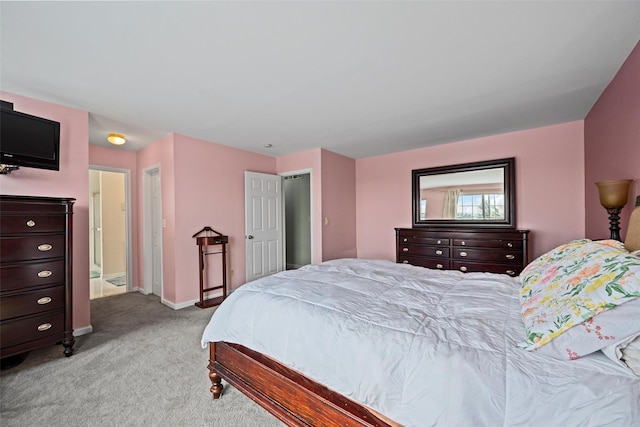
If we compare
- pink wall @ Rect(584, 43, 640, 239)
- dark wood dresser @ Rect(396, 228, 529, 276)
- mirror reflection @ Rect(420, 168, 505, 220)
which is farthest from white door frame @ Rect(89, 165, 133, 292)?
pink wall @ Rect(584, 43, 640, 239)

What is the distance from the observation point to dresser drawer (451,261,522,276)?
3.15m

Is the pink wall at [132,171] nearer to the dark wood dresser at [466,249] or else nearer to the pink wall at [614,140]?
the dark wood dresser at [466,249]

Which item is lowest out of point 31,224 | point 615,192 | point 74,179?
point 31,224

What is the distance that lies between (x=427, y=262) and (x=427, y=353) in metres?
2.95

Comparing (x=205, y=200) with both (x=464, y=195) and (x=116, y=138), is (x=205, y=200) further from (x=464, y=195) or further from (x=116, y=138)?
(x=464, y=195)

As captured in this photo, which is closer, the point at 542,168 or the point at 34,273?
the point at 34,273

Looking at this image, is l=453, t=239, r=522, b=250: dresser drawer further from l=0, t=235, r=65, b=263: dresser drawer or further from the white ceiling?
l=0, t=235, r=65, b=263: dresser drawer

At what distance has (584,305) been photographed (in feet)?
2.99

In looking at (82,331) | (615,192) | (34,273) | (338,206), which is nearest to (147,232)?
(82,331)

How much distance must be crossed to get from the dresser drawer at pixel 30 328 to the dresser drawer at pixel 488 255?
168 inches

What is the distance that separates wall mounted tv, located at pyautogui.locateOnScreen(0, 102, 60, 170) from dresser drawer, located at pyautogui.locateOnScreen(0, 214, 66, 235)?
1.62ft

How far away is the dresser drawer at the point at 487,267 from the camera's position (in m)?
3.15

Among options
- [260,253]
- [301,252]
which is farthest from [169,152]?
[301,252]

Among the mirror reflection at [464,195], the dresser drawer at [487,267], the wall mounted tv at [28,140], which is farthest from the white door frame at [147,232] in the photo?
the dresser drawer at [487,267]
